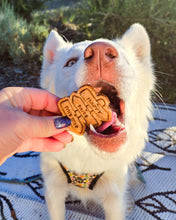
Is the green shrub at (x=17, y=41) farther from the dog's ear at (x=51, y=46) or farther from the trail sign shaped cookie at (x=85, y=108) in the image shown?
the trail sign shaped cookie at (x=85, y=108)

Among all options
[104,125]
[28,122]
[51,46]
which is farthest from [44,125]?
[51,46]

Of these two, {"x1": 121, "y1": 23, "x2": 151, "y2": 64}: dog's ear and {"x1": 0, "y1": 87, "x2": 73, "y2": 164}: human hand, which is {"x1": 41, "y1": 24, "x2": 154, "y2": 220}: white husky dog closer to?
{"x1": 121, "y1": 23, "x2": 151, "y2": 64}: dog's ear

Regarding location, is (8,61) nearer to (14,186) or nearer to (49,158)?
(14,186)

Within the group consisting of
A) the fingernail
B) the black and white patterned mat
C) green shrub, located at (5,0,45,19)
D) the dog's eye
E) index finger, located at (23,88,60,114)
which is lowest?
the black and white patterned mat

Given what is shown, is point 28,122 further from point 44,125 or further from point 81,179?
point 81,179

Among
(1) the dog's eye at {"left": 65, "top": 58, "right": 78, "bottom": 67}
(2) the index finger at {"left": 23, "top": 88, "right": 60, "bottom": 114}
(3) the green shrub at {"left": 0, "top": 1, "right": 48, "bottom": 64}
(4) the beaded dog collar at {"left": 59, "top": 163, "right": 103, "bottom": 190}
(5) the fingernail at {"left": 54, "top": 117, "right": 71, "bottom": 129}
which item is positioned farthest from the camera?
(3) the green shrub at {"left": 0, "top": 1, "right": 48, "bottom": 64}

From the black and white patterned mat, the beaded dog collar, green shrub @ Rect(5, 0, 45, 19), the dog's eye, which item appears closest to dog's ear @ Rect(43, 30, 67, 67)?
the dog's eye

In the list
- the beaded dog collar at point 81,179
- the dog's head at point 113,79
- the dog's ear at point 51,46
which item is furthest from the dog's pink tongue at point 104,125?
the dog's ear at point 51,46
